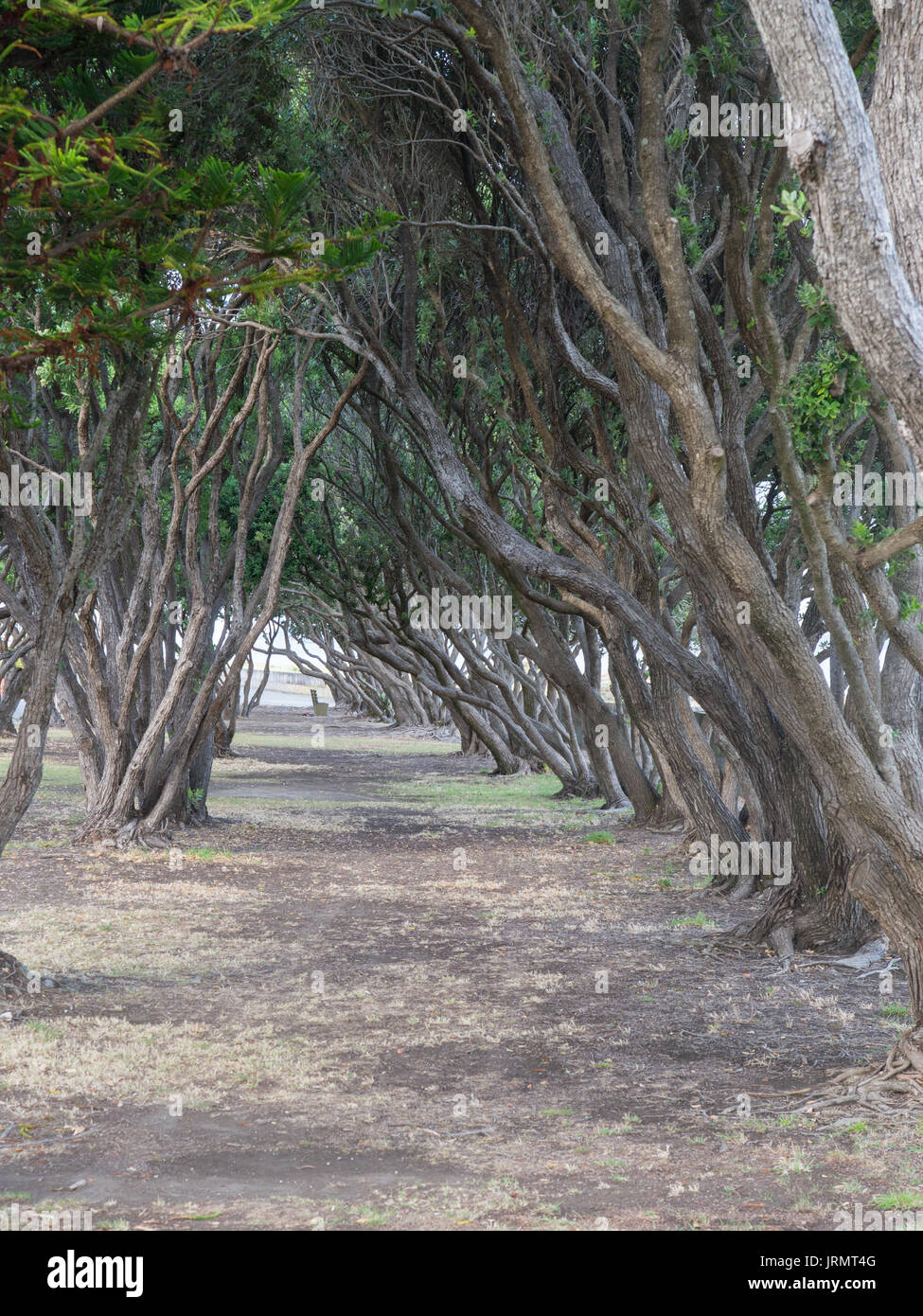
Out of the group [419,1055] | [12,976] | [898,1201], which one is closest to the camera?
[898,1201]

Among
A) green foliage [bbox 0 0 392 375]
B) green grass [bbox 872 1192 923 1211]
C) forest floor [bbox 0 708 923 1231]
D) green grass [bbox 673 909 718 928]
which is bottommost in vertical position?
green grass [bbox 673 909 718 928]

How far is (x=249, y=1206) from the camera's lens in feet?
13.9

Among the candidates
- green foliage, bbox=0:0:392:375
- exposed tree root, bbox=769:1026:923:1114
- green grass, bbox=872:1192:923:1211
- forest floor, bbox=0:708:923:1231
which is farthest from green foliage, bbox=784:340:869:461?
green grass, bbox=872:1192:923:1211

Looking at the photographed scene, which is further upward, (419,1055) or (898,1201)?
(898,1201)

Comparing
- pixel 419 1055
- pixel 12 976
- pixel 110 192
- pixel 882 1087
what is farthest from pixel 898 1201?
pixel 110 192

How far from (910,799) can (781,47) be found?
5689mm

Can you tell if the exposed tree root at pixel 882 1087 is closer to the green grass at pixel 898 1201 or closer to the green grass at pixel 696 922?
the green grass at pixel 898 1201

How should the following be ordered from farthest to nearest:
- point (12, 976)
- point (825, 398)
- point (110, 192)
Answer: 1. point (12, 976)
2. point (825, 398)
3. point (110, 192)

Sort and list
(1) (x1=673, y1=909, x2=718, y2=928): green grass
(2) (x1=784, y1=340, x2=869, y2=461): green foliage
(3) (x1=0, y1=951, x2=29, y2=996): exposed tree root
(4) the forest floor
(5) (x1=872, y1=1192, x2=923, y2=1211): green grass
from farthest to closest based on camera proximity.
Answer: (1) (x1=673, y1=909, x2=718, y2=928): green grass
(3) (x1=0, y1=951, x2=29, y2=996): exposed tree root
(2) (x1=784, y1=340, x2=869, y2=461): green foliage
(4) the forest floor
(5) (x1=872, y1=1192, x2=923, y2=1211): green grass

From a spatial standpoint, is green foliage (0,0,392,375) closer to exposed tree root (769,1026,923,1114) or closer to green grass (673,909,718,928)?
exposed tree root (769,1026,923,1114)

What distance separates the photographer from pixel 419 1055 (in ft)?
21.0

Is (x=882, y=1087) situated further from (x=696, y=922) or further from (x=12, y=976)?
(x=12, y=976)

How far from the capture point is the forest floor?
14.5 feet

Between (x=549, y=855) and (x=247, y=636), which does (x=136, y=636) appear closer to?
(x=247, y=636)
